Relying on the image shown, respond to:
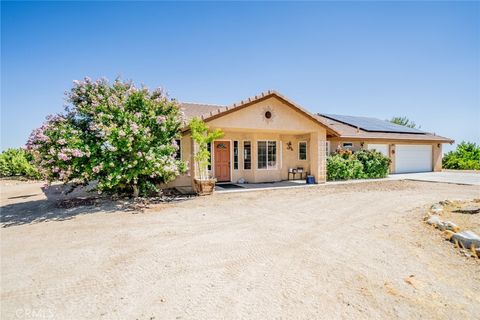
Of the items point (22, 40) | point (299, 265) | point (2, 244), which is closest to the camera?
point (299, 265)

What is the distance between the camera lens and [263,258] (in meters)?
4.11

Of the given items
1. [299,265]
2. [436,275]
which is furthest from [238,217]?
[436,275]

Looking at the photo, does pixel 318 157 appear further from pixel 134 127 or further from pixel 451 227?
pixel 134 127

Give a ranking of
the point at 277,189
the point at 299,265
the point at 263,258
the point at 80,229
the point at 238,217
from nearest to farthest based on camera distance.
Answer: the point at 299,265
the point at 263,258
the point at 80,229
the point at 238,217
the point at 277,189

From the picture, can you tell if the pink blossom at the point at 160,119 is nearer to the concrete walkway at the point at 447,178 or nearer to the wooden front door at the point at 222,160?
the wooden front door at the point at 222,160

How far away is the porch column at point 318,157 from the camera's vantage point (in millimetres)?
13422

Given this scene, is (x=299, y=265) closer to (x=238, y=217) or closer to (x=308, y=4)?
(x=238, y=217)

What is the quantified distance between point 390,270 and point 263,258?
6.54 feet

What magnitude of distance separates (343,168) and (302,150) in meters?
2.80

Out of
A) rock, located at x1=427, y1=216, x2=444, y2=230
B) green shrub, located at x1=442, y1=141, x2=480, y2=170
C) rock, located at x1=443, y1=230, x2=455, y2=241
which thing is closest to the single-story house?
rock, located at x1=427, y1=216, x2=444, y2=230

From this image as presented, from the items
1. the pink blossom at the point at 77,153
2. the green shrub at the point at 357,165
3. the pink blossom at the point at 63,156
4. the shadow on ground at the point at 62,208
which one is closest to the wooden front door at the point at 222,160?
the shadow on ground at the point at 62,208

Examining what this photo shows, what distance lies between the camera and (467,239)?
14.9 ft

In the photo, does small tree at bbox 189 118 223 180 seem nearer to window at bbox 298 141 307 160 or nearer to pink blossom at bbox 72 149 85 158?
pink blossom at bbox 72 149 85 158

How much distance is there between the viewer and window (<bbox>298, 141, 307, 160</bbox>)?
15.6 metres
